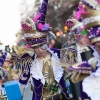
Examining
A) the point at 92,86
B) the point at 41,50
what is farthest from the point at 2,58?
the point at 92,86

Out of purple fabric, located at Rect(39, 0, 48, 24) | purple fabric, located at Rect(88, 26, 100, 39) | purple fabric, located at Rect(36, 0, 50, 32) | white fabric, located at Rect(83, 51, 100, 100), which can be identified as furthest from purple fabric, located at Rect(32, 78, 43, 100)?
purple fabric, located at Rect(88, 26, 100, 39)

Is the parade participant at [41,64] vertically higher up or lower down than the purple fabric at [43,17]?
lower down

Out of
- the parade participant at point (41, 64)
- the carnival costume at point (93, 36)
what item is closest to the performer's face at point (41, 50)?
the parade participant at point (41, 64)

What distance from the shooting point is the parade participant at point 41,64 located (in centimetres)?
549

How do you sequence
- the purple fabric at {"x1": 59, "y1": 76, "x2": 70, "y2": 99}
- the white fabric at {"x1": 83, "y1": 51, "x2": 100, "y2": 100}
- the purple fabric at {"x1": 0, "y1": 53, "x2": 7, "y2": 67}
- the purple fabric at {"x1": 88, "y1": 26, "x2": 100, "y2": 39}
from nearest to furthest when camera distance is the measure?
the purple fabric at {"x1": 88, "y1": 26, "x2": 100, "y2": 39}, the white fabric at {"x1": 83, "y1": 51, "x2": 100, "y2": 100}, the purple fabric at {"x1": 59, "y1": 76, "x2": 70, "y2": 99}, the purple fabric at {"x1": 0, "y1": 53, "x2": 7, "y2": 67}

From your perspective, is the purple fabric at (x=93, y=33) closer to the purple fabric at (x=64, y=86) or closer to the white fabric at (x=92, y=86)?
the white fabric at (x=92, y=86)

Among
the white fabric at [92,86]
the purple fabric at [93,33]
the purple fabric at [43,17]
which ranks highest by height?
the purple fabric at [43,17]

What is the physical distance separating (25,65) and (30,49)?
0.89ft

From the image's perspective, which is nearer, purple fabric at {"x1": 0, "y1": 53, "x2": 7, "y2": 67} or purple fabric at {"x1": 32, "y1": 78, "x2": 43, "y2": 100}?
purple fabric at {"x1": 32, "y1": 78, "x2": 43, "y2": 100}

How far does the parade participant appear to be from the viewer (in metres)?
5.49

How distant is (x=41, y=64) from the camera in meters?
5.62

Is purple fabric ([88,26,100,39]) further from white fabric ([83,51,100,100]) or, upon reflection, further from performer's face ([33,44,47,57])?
performer's face ([33,44,47,57])

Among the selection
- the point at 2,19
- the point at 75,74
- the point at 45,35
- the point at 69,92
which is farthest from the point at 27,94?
the point at 2,19

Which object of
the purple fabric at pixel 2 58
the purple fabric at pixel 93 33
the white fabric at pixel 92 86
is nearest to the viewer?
the purple fabric at pixel 93 33
